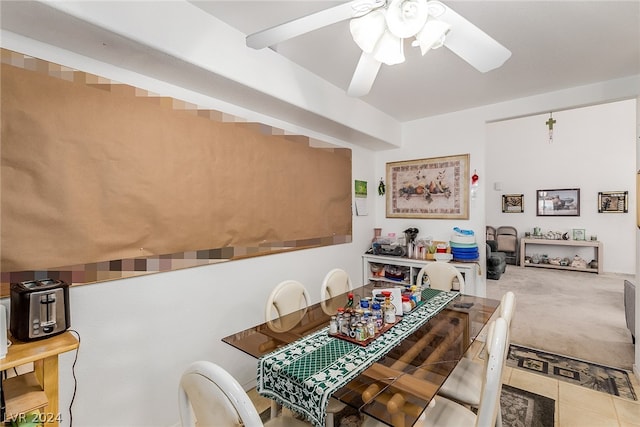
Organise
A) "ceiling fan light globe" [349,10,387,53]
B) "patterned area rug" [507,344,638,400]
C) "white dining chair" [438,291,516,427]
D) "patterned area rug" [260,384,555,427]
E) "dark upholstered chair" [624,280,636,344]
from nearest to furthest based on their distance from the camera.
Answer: "ceiling fan light globe" [349,10,387,53]
"white dining chair" [438,291,516,427]
"patterned area rug" [260,384,555,427]
"patterned area rug" [507,344,638,400]
"dark upholstered chair" [624,280,636,344]

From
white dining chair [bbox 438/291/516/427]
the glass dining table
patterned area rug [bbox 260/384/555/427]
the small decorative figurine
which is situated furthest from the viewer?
the small decorative figurine

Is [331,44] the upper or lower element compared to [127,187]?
upper

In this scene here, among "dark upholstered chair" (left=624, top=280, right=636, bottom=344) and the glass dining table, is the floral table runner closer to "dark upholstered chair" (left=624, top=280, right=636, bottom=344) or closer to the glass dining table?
the glass dining table

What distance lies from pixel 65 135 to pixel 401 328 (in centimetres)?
185

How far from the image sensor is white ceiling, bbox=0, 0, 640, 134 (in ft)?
4.33

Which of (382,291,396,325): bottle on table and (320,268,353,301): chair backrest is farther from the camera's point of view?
(320,268,353,301): chair backrest

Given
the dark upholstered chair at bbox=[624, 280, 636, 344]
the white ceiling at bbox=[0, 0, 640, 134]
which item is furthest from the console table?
the white ceiling at bbox=[0, 0, 640, 134]

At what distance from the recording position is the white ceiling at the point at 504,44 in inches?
61.8

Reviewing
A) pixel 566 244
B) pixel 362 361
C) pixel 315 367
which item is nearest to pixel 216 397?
pixel 315 367

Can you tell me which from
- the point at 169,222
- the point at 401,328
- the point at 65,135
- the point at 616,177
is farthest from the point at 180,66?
the point at 616,177

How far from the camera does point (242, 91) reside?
1918 mm

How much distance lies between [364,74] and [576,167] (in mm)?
6928

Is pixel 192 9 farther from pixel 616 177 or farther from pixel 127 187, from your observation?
pixel 616 177

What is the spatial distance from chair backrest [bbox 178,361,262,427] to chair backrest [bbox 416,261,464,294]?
6.62ft
